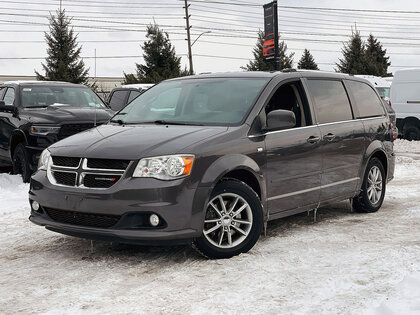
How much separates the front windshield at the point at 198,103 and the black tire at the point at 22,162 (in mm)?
3589

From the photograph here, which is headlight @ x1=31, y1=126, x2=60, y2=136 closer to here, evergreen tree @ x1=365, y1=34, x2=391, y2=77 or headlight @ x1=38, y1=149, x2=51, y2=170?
headlight @ x1=38, y1=149, x2=51, y2=170

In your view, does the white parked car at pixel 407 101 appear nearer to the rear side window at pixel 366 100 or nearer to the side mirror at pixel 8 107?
the rear side window at pixel 366 100

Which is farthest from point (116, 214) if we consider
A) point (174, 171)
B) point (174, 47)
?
point (174, 47)

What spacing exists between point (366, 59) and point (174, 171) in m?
52.9

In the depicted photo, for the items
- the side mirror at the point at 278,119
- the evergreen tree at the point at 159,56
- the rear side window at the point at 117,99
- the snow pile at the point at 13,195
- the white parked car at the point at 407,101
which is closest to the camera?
the side mirror at the point at 278,119

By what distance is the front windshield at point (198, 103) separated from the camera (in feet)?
18.5

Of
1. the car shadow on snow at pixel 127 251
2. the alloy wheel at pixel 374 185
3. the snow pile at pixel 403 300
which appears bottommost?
the car shadow on snow at pixel 127 251

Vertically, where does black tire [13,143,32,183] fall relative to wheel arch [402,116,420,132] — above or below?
above

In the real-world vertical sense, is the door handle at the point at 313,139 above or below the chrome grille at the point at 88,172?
above

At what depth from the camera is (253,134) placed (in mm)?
5430

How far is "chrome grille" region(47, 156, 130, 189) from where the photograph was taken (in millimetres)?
4754

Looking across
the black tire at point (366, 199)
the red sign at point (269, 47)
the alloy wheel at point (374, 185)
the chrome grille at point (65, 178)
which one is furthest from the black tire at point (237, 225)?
the red sign at point (269, 47)

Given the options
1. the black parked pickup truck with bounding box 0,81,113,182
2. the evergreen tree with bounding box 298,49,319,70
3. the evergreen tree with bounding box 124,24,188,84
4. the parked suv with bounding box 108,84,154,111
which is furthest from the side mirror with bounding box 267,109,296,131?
the evergreen tree with bounding box 298,49,319,70

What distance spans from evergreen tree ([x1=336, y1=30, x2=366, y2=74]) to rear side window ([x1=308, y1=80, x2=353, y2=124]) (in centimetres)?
4997
